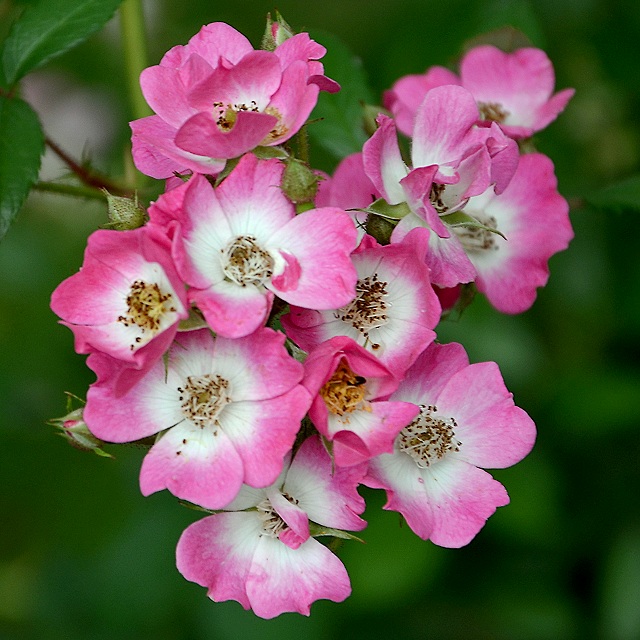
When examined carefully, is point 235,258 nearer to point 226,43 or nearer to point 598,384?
point 226,43

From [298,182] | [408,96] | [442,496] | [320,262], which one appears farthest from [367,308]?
[408,96]

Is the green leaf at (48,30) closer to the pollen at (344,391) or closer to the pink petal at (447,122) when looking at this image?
A: the pink petal at (447,122)

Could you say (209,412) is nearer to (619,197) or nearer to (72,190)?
(72,190)

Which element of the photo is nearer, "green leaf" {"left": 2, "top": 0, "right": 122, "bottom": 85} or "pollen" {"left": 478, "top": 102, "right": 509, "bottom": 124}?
"green leaf" {"left": 2, "top": 0, "right": 122, "bottom": 85}

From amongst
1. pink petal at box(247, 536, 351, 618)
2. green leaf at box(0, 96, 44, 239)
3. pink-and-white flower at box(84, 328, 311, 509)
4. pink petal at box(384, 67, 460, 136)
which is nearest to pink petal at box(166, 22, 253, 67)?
green leaf at box(0, 96, 44, 239)

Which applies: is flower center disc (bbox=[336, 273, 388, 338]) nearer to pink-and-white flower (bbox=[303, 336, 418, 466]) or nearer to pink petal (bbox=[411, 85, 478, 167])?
pink-and-white flower (bbox=[303, 336, 418, 466])

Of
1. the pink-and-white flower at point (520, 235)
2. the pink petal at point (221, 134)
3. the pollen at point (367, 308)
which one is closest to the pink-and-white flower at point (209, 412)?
the pollen at point (367, 308)

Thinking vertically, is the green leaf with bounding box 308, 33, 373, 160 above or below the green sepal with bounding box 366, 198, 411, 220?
below

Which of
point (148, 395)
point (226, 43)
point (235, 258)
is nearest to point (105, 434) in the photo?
point (148, 395)
